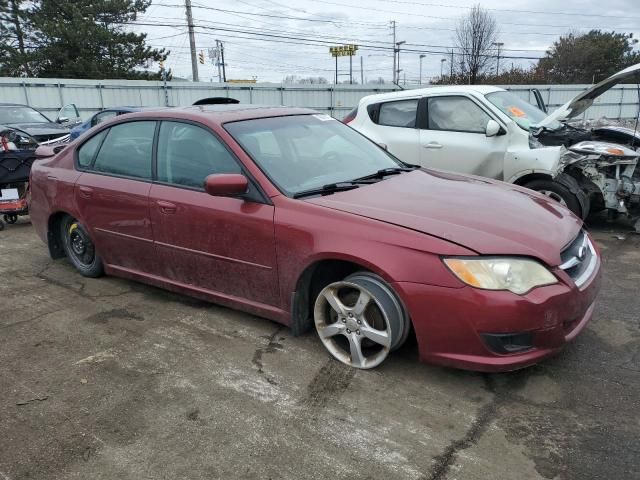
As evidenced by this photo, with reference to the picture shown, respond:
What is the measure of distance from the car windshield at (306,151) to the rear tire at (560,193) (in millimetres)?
2595

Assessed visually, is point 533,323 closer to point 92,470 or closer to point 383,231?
point 383,231

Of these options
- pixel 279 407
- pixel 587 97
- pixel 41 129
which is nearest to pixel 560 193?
pixel 587 97

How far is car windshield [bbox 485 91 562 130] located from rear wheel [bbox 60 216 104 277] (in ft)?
16.2

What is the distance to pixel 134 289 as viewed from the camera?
15.4 ft

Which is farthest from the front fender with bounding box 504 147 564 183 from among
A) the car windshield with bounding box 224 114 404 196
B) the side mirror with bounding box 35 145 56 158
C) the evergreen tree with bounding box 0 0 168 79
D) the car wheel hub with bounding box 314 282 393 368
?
the evergreen tree with bounding box 0 0 168 79

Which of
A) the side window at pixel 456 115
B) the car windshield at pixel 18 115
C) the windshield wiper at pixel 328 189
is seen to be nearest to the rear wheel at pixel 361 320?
the windshield wiper at pixel 328 189

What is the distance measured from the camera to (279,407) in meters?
2.87

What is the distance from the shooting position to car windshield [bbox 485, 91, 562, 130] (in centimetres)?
645

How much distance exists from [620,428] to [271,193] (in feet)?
7.56

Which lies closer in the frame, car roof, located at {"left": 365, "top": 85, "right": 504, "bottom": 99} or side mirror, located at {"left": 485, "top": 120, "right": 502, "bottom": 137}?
side mirror, located at {"left": 485, "top": 120, "right": 502, "bottom": 137}

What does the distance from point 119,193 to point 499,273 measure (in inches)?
117

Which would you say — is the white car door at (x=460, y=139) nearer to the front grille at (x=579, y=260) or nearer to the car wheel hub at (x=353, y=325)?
the front grille at (x=579, y=260)

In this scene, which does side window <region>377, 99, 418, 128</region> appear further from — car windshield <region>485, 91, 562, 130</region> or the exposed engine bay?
the exposed engine bay

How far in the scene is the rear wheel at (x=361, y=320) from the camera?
116 inches
